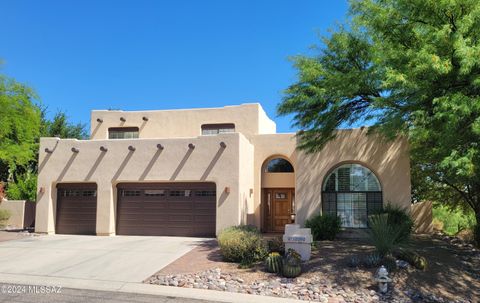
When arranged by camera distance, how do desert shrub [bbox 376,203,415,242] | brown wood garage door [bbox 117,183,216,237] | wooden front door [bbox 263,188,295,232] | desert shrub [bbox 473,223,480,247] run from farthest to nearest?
wooden front door [bbox 263,188,295,232], brown wood garage door [bbox 117,183,216,237], desert shrub [bbox 473,223,480,247], desert shrub [bbox 376,203,415,242]

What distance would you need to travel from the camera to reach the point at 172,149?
18734mm

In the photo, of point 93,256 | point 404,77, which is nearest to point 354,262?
point 404,77

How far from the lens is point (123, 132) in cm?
2438

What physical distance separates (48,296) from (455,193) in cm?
1941

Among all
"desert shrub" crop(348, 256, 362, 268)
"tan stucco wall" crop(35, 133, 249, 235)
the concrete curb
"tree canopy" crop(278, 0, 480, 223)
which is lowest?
the concrete curb

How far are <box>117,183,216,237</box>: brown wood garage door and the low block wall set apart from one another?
9637 mm

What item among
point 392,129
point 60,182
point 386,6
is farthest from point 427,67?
point 60,182

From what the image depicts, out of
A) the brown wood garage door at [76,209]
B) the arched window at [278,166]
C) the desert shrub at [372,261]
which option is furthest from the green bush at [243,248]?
the brown wood garage door at [76,209]

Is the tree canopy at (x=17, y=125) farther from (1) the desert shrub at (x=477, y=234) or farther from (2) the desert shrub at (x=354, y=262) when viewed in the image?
(1) the desert shrub at (x=477, y=234)

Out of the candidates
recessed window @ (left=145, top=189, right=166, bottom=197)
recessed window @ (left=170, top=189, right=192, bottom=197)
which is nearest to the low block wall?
recessed window @ (left=170, top=189, right=192, bottom=197)

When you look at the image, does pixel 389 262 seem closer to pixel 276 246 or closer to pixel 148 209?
pixel 276 246

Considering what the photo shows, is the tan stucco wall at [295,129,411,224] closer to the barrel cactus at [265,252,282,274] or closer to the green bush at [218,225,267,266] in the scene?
the green bush at [218,225,267,266]

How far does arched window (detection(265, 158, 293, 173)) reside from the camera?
21.2 m

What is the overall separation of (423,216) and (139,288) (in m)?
14.9
